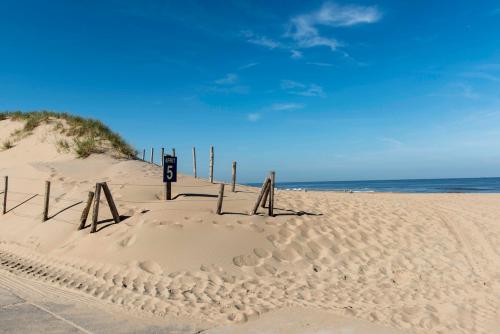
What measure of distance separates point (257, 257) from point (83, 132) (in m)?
14.7

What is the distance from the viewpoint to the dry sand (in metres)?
5.86

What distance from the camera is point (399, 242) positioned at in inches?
400

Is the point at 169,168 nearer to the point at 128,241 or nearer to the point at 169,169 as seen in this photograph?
the point at 169,169

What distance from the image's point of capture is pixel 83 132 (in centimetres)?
1908

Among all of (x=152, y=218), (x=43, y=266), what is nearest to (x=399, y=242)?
(x=152, y=218)

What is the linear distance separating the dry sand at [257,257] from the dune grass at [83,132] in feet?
12.1

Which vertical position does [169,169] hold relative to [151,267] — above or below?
above

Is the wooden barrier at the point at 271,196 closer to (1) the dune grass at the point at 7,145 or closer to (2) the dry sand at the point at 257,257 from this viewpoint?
(2) the dry sand at the point at 257,257

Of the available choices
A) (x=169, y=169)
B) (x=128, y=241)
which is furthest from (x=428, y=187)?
(x=128, y=241)

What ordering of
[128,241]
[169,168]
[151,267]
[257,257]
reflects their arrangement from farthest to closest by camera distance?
[169,168]
[128,241]
[257,257]
[151,267]

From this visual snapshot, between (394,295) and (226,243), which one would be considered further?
(226,243)

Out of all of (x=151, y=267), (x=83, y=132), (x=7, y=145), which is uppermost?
(x=83, y=132)

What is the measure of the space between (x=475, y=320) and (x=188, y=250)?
549 centimetres

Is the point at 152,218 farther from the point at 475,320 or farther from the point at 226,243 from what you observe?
the point at 475,320
